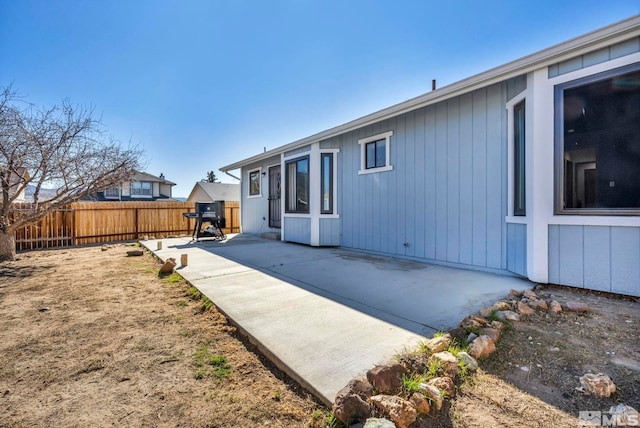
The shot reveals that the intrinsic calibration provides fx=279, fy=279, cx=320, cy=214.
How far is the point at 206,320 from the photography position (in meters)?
2.72

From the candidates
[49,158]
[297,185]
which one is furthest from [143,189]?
[297,185]

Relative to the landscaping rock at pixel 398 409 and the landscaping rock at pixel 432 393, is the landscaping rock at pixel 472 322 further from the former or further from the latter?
the landscaping rock at pixel 398 409

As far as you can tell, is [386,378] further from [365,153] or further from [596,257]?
[365,153]

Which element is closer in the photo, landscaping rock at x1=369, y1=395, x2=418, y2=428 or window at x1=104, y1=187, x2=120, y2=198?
landscaping rock at x1=369, y1=395, x2=418, y2=428

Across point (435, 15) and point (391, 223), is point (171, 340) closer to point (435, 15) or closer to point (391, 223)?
point (391, 223)

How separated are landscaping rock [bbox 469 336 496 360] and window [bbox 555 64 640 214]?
2.35 metres

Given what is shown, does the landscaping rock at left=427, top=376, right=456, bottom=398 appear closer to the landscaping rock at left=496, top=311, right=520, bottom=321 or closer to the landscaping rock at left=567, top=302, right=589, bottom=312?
the landscaping rock at left=496, top=311, right=520, bottom=321

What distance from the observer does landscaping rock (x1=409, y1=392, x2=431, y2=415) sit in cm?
140

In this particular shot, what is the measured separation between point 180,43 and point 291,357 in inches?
301

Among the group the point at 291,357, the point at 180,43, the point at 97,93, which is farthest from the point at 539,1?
the point at 97,93

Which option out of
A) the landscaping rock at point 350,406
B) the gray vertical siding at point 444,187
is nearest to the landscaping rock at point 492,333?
the landscaping rock at point 350,406

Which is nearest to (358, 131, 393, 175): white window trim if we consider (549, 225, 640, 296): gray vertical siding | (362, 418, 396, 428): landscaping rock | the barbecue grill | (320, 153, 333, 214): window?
(320, 153, 333, 214): window

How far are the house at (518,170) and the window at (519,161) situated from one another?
A: 0.05ft

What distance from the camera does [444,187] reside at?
4727 mm
